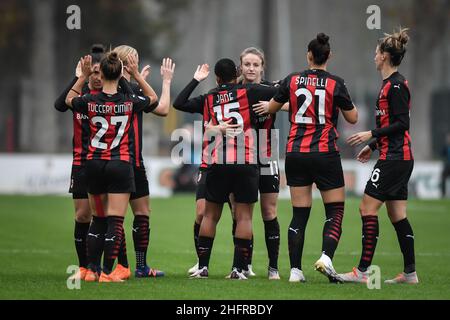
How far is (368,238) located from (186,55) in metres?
46.0

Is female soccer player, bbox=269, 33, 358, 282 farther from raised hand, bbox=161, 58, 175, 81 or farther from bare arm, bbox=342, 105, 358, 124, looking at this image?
raised hand, bbox=161, 58, 175, 81

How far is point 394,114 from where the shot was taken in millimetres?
10961

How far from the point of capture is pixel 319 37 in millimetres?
10727

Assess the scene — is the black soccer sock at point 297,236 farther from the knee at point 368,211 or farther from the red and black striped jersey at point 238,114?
the red and black striped jersey at point 238,114

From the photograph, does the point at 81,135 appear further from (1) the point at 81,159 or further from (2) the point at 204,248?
(2) the point at 204,248

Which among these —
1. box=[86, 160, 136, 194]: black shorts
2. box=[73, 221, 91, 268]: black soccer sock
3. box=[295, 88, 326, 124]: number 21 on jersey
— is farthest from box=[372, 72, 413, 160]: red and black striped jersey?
box=[73, 221, 91, 268]: black soccer sock

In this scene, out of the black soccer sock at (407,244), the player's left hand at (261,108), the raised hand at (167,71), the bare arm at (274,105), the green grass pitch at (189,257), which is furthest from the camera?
the raised hand at (167,71)

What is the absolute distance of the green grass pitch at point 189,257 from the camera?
10.0 metres

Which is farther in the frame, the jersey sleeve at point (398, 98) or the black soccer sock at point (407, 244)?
the black soccer sock at point (407, 244)

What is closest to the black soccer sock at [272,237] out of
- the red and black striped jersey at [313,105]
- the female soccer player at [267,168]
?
the female soccer player at [267,168]

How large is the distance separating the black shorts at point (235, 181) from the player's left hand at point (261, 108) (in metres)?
0.56

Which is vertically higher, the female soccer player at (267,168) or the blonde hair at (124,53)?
the blonde hair at (124,53)

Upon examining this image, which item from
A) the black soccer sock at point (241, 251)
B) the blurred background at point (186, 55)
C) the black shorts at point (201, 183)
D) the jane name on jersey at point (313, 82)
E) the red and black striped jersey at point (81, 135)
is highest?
the blurred background at point (186, 55)
